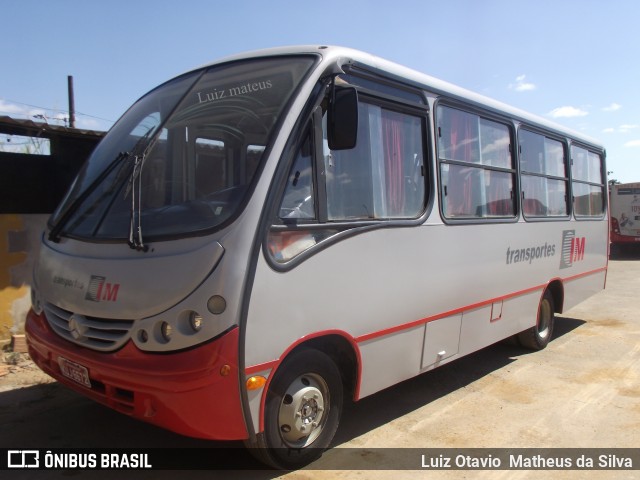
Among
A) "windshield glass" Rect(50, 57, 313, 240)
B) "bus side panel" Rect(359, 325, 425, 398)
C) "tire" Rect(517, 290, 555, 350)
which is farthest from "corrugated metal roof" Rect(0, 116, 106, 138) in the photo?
"tire" Rect(517, 290, 555, 350)

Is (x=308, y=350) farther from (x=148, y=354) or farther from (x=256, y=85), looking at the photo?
(x=256, y=85)

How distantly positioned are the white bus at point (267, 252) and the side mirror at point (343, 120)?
0.01 metres

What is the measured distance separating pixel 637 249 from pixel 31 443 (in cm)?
2550

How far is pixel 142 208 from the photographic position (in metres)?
3.33

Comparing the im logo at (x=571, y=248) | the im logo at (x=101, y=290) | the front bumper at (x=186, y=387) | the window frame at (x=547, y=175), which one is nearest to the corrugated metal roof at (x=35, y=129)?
the im logo at (x=101, y=290)

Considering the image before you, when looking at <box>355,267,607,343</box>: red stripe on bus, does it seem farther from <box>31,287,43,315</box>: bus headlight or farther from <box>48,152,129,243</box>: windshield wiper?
<box>31,287,43,315</box>: bus headlight

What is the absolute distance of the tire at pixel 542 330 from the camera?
665 cm

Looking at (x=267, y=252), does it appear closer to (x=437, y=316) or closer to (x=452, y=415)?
(x=437, y=316)

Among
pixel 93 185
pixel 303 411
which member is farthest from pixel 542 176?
pixel 93 185

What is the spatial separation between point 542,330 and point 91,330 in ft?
18.8

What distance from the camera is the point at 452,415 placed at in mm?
4582

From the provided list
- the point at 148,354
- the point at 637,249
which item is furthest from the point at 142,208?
the point at 637,249

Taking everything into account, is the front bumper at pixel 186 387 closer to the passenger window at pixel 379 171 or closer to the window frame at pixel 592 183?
the passenger window at pixel 379 171

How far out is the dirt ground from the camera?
3824 mm
